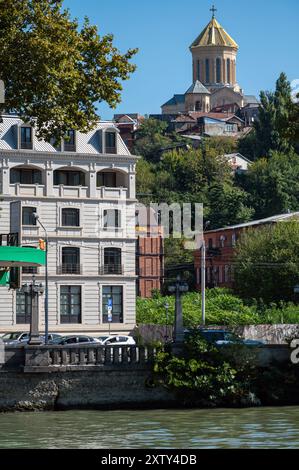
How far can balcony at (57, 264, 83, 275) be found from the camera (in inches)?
2958

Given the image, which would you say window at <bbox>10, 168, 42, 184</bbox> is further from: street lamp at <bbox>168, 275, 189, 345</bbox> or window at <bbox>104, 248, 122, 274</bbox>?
Answer: street lamp at <bbox>168, 275, 189, 345</bbox>

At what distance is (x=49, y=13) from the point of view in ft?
127

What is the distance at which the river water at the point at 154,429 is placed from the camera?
34438 mm

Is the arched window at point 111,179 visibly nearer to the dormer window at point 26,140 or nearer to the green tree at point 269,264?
the dormer window at point 26,140

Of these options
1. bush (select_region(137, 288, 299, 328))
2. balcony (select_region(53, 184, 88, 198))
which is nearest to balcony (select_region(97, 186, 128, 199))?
balcony (select_region(53, 184, 88, 198))

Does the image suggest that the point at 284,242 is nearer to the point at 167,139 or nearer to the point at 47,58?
the point at 47,58

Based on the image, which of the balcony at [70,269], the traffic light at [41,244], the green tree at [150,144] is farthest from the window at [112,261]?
the green tree at [150,144]

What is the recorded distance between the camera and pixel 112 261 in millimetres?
76812

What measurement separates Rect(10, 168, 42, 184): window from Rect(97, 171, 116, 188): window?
3.53 m

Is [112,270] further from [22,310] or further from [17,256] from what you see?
[17,256]

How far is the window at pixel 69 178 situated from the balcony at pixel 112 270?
15.5 feet

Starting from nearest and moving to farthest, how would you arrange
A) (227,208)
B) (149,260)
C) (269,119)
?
(149,260) < (227,208) < (269,119)

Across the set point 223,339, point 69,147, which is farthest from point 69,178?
point 223,339

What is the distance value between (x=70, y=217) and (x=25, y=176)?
Result: 3.31 meters
